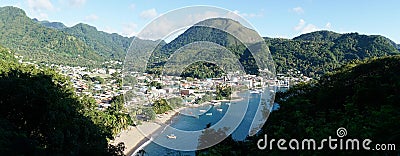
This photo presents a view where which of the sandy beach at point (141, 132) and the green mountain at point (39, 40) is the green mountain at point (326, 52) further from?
the green mountain at point (39, 40)

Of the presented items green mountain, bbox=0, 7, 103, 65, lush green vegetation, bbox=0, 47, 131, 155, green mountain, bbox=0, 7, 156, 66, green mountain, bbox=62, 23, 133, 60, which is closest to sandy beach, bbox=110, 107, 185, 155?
lush green vegetation, bbox=0, 47, 131, 155

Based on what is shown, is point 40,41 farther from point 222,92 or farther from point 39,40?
point 222,92

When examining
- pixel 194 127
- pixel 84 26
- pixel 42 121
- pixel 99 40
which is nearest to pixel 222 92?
pixel 194 127

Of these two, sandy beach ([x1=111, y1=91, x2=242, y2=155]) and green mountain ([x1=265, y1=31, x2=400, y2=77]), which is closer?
sandy beach ([x1=111, y1=91, x2=242, y2=155])

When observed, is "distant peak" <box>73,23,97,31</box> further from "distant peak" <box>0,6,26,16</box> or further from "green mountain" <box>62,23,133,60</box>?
"distant peak" <box>0,6,26,16</box>

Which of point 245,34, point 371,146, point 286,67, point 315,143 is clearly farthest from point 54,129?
point 286,67

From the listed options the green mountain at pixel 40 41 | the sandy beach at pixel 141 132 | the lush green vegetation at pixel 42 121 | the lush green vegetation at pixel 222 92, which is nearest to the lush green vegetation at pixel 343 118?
the lush green vegetation at pixel 222 92
